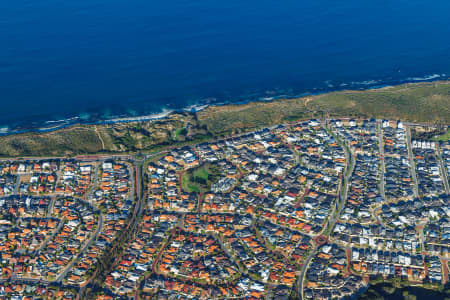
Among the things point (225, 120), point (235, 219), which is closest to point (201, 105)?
point (225, 120)

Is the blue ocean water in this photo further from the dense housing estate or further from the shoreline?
the dense housing estate

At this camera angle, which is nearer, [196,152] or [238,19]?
[196,152]

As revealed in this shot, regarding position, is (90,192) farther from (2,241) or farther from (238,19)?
(238,19)

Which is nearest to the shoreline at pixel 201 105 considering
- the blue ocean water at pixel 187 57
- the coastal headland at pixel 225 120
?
the blue ocean water at pixel 187 57

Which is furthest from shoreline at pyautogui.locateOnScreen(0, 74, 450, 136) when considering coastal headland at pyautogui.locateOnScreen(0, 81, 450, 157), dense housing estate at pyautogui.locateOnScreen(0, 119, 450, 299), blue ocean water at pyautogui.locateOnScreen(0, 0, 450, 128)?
dense housing estate at pyautogui.locateOnScreen(0, 119, 450, 299)

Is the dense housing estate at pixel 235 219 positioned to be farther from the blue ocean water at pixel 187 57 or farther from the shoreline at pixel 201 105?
the blue ocean water at pixel 187 57

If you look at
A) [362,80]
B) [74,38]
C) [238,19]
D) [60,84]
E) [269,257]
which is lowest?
[269,257]

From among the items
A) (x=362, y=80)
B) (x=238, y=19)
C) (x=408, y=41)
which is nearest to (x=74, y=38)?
(x=238, y=19)
